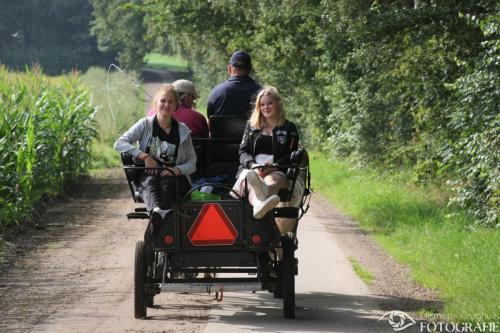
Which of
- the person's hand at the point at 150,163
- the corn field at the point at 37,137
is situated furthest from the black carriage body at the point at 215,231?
the corn field at the point at 37,137

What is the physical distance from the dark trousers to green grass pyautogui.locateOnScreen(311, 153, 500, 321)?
8.95ft

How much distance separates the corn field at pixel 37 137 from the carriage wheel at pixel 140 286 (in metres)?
Answer: 5.49

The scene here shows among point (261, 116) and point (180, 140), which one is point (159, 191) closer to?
point (180, 140)

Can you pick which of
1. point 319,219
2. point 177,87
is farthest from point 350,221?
point 177,87

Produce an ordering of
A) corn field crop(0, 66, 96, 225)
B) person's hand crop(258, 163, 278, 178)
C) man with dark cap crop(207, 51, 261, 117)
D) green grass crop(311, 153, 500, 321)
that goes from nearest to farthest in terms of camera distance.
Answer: person's hand crop(258, 163, 278, 178), green grass crop(311, 153, 500, 321), man with dark cap crop(207, 51, 261, 117), corn field crop(0, 66, 96, 225)

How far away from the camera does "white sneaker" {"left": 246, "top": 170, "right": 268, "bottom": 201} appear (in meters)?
9.24

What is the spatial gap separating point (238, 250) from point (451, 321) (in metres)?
1.97

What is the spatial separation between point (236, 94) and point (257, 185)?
217 cm

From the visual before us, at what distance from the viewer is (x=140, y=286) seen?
9.44 metres

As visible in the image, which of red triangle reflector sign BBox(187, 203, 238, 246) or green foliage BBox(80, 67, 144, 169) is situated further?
green foliage BBox(80, 67, 144, 169)

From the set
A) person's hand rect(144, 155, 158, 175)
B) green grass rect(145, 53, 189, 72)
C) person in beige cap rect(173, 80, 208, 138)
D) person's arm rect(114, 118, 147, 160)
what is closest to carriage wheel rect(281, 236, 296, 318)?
person's hand rect(144, 155, 158, 175)

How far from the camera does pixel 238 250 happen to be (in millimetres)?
9430

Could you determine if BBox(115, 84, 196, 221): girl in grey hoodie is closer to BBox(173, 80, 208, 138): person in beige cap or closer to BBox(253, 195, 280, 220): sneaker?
BBox(173, 80, 208, 138): person in beige cap

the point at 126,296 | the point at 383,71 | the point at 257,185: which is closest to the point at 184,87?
the point at 257,185
